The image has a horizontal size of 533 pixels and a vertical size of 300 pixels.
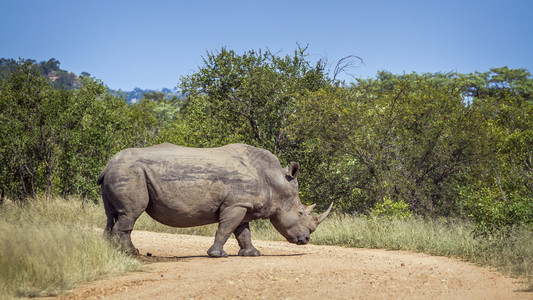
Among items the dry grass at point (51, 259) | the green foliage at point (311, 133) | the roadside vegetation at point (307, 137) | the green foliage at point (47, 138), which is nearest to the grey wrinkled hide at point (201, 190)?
the dry grass at point (51, 259)

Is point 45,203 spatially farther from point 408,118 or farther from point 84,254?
point 408,118

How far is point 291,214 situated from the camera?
10438 millimetres

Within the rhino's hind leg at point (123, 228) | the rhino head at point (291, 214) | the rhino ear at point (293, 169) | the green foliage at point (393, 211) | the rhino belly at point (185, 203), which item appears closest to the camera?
the rhino's hind leg at point (123, 228)

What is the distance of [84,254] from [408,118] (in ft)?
39.0

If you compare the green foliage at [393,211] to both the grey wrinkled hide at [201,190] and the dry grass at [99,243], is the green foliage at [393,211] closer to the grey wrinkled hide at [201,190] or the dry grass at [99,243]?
the dry grass at [99,243]

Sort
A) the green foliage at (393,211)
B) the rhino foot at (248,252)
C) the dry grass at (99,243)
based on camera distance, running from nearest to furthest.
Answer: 1. the dry grass at (99,243)
2. the rhino foot at (248,252)
3. the green foliage at (393,211)

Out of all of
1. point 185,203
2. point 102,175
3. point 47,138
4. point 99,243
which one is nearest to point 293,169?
point 185,203

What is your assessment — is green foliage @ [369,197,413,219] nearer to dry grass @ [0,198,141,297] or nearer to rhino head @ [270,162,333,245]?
rhino head @ [270,162,333,245]

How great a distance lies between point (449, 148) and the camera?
16594 millimetres

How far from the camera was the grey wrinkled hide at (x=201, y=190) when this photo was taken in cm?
905

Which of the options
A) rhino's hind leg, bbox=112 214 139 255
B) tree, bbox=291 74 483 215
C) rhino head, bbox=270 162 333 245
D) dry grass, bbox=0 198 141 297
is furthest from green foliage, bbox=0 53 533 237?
dry grass, bbox=0 198 141 297

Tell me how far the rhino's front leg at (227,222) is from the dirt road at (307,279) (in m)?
0.28

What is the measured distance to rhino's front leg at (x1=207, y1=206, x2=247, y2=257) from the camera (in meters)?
9.55

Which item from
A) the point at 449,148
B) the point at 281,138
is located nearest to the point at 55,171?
the point at 281,138
